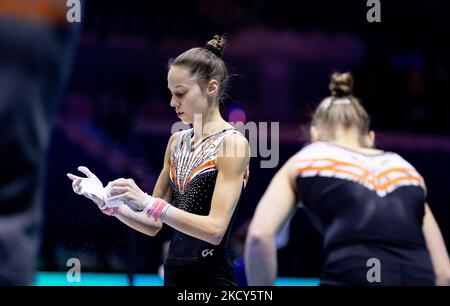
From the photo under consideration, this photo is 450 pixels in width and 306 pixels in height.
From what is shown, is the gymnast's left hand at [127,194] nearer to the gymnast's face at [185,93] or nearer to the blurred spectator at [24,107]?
the gymnast's face at [185,93]

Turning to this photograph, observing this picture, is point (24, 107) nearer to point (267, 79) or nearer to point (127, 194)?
point (127, 194)

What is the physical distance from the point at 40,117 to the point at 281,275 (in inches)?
266

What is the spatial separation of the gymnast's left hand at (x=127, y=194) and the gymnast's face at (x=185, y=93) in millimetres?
355

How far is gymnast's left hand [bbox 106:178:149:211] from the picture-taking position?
219 centimetres

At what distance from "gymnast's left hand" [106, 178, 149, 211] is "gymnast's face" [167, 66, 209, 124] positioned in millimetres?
355

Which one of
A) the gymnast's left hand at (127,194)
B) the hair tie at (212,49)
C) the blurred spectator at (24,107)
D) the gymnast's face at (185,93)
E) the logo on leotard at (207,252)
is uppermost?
the hair tie at (212,49)

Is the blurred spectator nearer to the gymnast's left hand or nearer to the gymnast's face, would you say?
the gymnast's left hand

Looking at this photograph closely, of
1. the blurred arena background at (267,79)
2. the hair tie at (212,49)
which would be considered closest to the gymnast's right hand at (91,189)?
the hair tie at (212,49)

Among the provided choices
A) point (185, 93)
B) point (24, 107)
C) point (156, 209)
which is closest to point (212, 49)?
point (185, 93)

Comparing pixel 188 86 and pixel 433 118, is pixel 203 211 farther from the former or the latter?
pixel 433 118

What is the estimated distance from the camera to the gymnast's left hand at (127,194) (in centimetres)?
219

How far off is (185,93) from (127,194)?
0.46 m

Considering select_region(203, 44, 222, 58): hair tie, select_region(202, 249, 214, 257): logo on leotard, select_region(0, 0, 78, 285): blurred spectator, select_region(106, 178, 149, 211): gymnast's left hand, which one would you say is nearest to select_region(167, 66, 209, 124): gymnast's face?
select_region(203, 44, 222, 58): hair tie

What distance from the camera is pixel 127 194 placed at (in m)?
2.20
